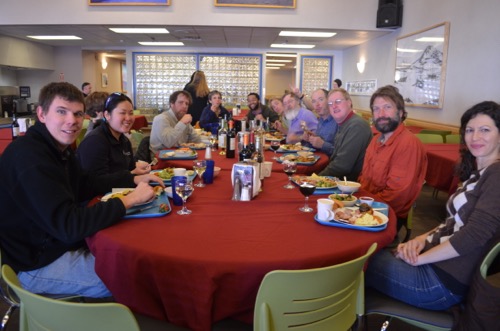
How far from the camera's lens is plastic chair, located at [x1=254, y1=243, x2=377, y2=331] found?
114cm

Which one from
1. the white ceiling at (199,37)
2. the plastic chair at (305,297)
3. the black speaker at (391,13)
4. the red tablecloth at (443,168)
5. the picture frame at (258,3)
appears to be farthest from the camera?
the white ceiling at (199,37)

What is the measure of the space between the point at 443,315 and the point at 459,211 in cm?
46

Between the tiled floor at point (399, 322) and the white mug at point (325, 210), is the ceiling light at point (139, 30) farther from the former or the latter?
the white mug at point (325, 210)

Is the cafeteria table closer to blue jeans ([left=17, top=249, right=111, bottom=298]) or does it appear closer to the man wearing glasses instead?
blue jeans ([left=17, top=249, right=111, bottom=298])

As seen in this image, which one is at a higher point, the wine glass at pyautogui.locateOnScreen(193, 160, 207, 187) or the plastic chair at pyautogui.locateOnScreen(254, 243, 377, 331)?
the wine glass at pyautogui.locateOnScreen(193, 160, 207, 187)

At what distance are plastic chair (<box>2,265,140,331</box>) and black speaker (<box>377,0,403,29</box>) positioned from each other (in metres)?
7.91

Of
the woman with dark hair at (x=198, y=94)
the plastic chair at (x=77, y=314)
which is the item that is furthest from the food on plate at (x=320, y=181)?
the woman with dark hair at (x=198, y=94)

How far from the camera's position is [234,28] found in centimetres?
813

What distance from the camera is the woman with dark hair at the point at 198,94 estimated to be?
21.1 feet

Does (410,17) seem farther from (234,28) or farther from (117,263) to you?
(117,263)

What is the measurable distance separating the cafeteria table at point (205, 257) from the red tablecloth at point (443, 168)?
2310 mm

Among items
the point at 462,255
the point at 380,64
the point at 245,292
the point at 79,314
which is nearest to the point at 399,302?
the point at 462,255

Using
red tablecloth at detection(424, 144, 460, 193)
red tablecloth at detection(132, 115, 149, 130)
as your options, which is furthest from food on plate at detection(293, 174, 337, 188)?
red tablecloth at detection(132, 115, 149, 130)

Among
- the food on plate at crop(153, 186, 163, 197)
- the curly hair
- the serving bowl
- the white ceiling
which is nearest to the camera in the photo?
the curly hair
